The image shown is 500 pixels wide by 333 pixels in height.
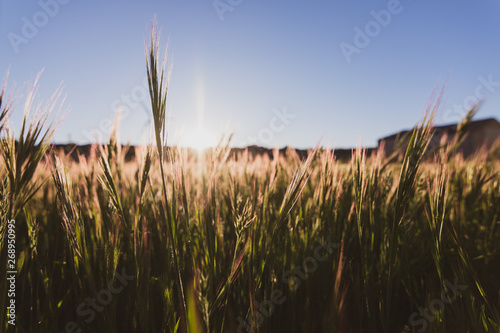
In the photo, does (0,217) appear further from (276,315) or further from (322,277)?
(322,277)

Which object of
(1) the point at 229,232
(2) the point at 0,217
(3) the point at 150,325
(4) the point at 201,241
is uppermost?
(2) the point at 0,217

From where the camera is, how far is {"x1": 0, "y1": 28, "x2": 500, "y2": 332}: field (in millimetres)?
704

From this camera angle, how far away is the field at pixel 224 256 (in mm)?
704

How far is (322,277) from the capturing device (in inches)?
44.0

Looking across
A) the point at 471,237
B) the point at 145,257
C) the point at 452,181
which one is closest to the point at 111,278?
the point at 145,257

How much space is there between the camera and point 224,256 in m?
1.08

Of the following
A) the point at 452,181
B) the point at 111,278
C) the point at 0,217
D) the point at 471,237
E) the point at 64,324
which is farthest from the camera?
the point at 452,181

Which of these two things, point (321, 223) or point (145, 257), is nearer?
point (145, 257)

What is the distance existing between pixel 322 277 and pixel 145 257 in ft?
2.20

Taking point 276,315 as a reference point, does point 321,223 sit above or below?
above

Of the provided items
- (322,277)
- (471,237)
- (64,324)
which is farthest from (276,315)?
(471,237)

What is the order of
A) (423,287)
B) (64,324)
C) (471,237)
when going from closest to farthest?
(64,324) < (423,287) < (471,237)

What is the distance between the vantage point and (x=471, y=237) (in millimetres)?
1666

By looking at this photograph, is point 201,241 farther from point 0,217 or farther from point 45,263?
point 45,263
